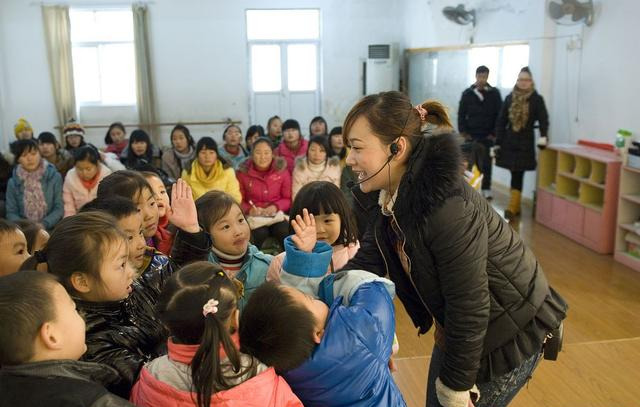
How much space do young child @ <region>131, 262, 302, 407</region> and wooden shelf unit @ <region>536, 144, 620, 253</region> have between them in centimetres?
427

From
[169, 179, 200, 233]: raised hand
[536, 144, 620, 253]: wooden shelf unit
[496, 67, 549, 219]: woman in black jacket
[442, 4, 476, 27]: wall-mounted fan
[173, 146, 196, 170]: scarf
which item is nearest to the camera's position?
[169, 179, 200, 233]: raised hand

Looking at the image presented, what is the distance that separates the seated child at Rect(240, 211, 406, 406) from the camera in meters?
1.22

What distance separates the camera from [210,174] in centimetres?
445

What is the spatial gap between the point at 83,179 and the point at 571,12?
4472mm

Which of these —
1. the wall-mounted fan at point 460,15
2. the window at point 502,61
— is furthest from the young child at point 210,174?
the wall-mounted fan at point 460,15

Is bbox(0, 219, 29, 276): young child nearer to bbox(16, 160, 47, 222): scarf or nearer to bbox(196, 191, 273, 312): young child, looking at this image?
bbox(196, 191, 273, 312): young child

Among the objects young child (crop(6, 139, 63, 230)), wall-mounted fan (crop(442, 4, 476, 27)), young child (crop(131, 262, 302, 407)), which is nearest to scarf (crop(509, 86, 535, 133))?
wall-mounted fan (crop(442, 4, 476, 27))

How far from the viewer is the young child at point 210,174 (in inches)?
173

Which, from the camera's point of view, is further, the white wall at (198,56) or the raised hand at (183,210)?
the white wall at (198,56)

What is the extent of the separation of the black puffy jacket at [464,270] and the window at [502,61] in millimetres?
5480

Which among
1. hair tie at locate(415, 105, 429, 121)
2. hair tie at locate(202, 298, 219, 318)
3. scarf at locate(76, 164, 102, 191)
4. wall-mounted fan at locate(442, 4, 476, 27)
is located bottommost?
scarf at locate(76, 164, 102, 191)

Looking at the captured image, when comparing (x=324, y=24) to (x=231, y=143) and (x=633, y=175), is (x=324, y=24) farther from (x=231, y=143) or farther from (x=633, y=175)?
(x=633, y=175)

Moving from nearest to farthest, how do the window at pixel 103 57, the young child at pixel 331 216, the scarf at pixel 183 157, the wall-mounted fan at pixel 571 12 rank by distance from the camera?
the young child at pixel 331 216 < the wall-mounted fan at pixel 571 12 < the scarf at pixel 183 157 < the window at pixel 103 57

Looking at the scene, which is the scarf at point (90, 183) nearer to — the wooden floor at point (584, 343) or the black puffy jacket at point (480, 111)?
the wooden floor at point (584, 343)
